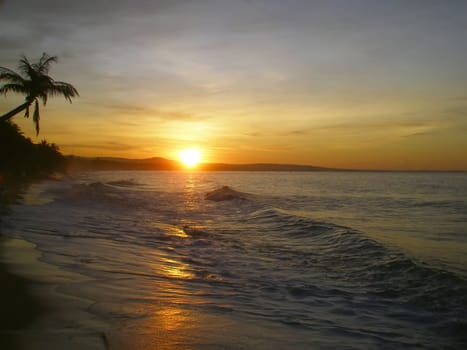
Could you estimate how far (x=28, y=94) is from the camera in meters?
22.9

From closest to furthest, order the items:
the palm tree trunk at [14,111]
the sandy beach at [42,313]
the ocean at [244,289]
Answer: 1. the sandy beach at [42,313]
2. the ocean at [244,289]
3. the palm tree trunk at [14,111]

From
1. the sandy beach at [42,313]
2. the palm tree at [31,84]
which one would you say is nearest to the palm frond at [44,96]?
the palm tree at [31,84]

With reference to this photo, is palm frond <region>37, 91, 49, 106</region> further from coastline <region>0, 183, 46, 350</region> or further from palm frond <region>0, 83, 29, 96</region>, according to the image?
coastline <region>0, 183, 46, 350</region>

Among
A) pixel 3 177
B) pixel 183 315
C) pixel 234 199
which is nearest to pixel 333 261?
pixel 183 315

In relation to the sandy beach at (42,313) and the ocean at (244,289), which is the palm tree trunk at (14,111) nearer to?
the ocean at (244,289)

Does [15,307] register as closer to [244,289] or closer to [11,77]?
[244,289]

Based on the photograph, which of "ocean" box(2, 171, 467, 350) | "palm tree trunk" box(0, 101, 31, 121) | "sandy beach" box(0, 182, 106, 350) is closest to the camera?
"sandy beach" box(0, 182, 106, 350)

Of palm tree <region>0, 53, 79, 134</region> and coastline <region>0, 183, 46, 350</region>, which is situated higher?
palm tree <region>0, 53, 79, 134</region>

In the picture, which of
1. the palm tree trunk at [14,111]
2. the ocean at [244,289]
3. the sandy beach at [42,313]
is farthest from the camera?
the palm tree trunk at [14,111]

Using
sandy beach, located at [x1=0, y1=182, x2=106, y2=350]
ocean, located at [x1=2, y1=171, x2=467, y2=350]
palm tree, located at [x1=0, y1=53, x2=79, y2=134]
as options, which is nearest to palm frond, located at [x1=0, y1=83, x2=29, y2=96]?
palm tree, located at [x1=0, y1=53, x2=79, y2=134]

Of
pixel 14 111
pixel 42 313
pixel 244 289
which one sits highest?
pixel 14 111

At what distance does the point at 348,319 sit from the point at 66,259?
540 cm

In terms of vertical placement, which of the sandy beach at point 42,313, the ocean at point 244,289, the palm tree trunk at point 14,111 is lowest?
the ocean at point 244,289

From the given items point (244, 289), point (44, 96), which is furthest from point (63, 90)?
point (244, 289)
